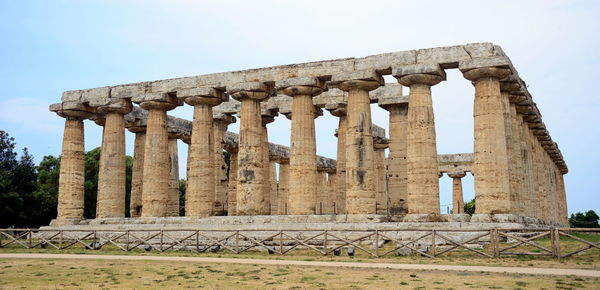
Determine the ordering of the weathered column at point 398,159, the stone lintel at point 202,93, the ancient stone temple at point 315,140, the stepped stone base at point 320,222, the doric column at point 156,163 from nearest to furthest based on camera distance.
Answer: the stepped stone base at point 320,222 < the ancient stone temple at point 315,140 < the stone lintel at point 202,93 < the doric column at point 156,163 < the weathered column at point 398,159

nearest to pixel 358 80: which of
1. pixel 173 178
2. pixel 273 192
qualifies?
pixel 173 178

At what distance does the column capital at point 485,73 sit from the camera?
31.1m

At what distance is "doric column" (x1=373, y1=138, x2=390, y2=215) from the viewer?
46531 mm

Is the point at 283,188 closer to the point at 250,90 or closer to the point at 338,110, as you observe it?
the point at 338,110

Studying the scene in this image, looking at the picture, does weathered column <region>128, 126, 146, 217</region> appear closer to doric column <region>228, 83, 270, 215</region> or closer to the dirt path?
doric column <region>228, 83, 270, 215</region>

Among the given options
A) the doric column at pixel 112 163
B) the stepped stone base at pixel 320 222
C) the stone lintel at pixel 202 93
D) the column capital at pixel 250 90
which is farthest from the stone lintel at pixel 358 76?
the doric column at pixel 112 163

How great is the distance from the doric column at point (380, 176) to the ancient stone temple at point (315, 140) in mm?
124

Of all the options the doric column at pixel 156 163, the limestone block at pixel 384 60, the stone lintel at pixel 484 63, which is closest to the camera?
the stone lintel at pixel 484 63

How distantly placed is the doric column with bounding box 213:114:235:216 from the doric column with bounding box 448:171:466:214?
26015 mm

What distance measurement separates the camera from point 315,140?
1427 inches

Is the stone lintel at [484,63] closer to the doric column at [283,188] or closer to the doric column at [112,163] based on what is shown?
the doric column at [112,163]

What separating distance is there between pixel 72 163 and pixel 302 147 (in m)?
17.7

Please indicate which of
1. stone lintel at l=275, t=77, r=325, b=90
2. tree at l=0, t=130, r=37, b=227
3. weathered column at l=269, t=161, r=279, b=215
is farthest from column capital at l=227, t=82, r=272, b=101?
tree at l=0, t=130, r=37, b=227

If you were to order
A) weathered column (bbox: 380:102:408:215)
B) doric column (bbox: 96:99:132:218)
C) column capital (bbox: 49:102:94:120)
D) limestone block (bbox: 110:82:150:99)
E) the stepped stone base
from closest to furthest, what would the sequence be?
the stepped stone base
weathered column (bbox: 380:102:408:215)
limestone block (bbox: 110:82:150:99)
doric column (bbox: 96:99:132:218)
column capital (bbox: 49:102:94:120)
